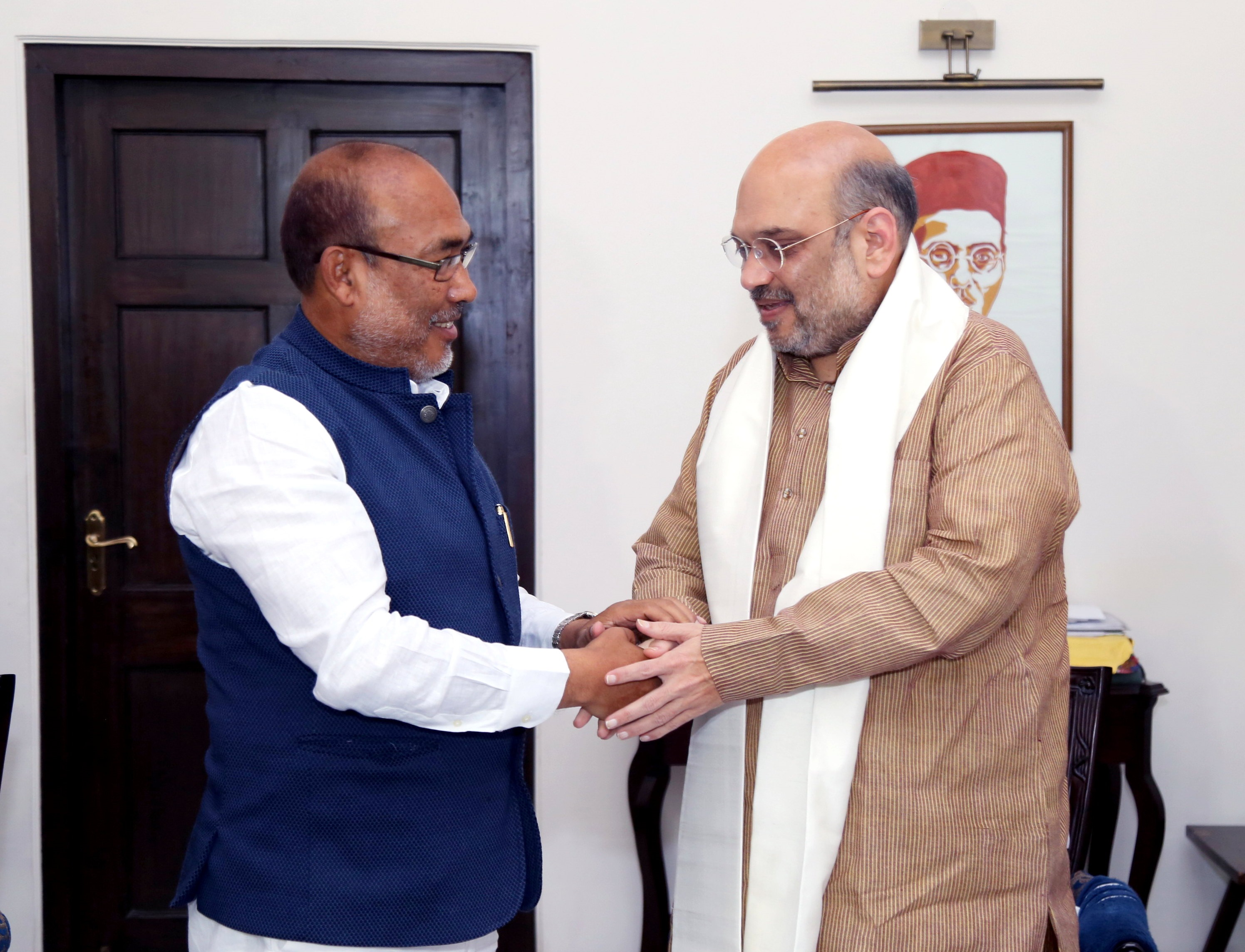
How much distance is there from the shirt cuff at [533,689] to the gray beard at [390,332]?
466 mm

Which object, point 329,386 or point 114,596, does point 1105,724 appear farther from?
point 114,596

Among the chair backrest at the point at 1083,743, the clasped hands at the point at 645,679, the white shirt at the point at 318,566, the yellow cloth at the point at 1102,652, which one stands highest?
the white shirt at the point at 318,566

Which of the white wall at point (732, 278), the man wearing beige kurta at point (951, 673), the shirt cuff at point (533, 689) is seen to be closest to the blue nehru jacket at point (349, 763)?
the shirt cuff at point (533, 689)

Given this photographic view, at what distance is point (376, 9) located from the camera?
2.88m

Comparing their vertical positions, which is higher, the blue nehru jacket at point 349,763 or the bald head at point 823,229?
the bald head at point 823,229

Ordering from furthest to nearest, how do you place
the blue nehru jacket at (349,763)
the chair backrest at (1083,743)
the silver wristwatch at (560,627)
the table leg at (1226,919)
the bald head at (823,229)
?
the table leg at (1226,919) < the chair backrest at (1083,743) < the silver wristwatch at (560,627) < the bald head at (823,229) < the blue nehru jacket at (349,763)

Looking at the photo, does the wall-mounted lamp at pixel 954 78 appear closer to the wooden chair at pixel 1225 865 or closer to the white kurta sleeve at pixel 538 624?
the white kurta sleeve at pixel 538 624

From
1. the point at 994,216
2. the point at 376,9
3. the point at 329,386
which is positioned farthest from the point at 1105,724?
the point at 376,9

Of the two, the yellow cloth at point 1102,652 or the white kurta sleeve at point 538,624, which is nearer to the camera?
the white kurta sleeve at point 538,624

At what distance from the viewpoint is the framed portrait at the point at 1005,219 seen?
2.93 meters

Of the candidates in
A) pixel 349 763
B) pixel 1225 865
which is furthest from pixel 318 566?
pixel 1225 865

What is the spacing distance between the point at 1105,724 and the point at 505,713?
Result: 1879 mm

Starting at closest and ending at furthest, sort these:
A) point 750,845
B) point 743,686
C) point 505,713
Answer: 1. point 505,713
2. point 743,686
3. point 750,845

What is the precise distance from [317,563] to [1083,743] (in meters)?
1.91
